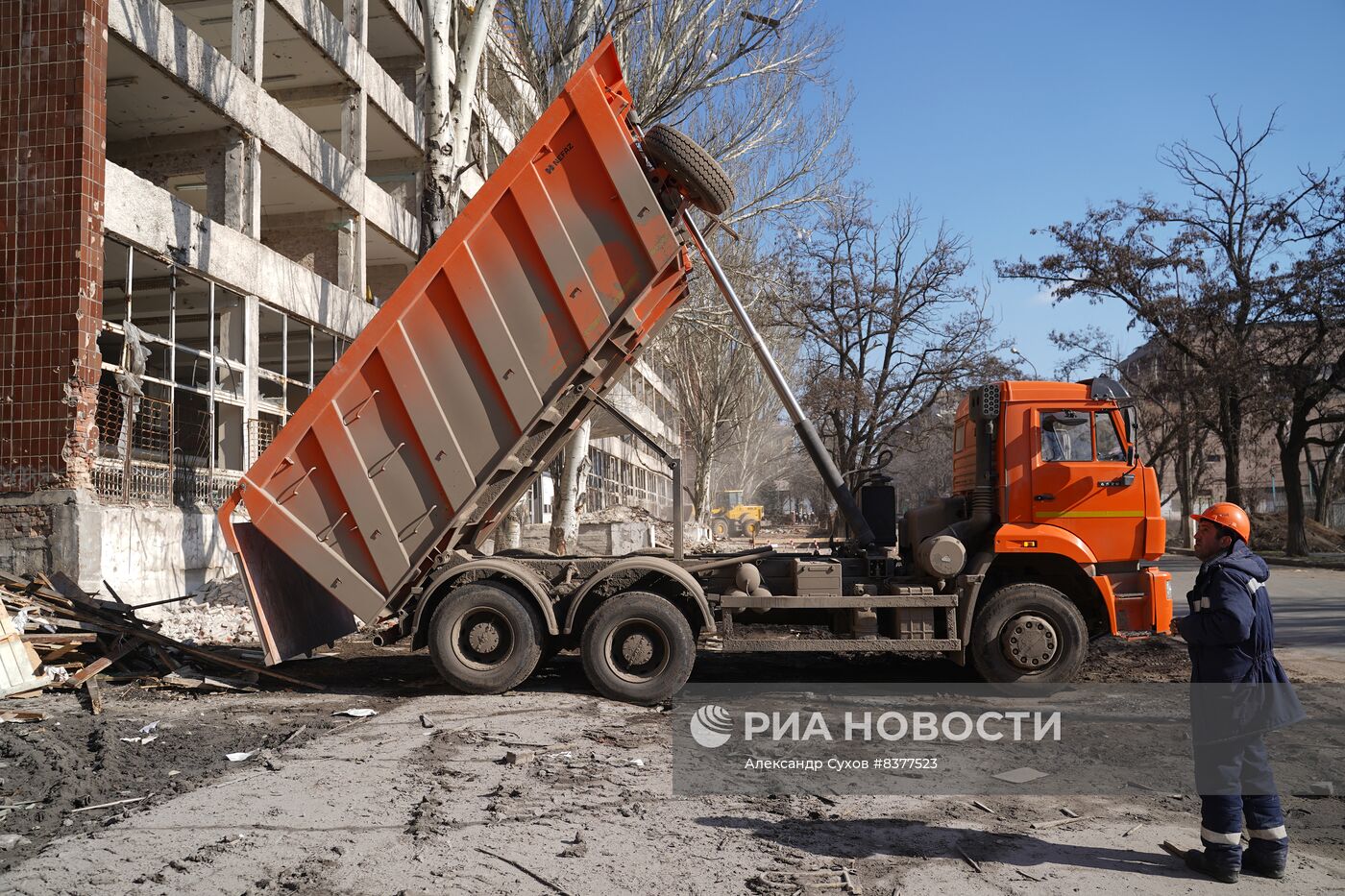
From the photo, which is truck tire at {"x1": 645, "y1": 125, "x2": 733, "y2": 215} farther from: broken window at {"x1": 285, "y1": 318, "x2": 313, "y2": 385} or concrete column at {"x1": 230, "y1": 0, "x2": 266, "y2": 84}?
broken window at {"x1": 285, "y1": 318, "x2": 313, "y2": 385}

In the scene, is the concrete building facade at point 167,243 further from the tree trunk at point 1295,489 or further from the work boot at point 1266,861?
the tree trunk at point 1295,489

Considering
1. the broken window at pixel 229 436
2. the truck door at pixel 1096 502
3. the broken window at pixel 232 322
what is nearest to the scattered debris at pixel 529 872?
the truck door at pixel 1096 502

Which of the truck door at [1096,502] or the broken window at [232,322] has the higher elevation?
the broken window at [232,322]

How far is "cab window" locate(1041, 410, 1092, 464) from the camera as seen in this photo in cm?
820

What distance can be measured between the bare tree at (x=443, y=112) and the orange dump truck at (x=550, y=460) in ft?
Answer: 19.5

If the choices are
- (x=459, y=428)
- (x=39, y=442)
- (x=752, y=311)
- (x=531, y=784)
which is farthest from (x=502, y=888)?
(x=752, y=311)

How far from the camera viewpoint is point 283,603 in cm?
A: 780

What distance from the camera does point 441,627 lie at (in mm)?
7801

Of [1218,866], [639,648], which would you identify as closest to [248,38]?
[639,648]

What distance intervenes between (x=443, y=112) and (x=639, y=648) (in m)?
8.99

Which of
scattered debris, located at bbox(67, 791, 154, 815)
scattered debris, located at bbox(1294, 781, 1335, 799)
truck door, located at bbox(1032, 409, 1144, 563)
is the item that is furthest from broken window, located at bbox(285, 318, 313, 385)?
scattered debris, located at bbox(1294, 781, 1335, 799)

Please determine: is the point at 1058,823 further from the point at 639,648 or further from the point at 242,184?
the point at 242,184

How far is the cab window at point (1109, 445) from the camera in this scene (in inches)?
323

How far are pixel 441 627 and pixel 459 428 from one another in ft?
5.65
